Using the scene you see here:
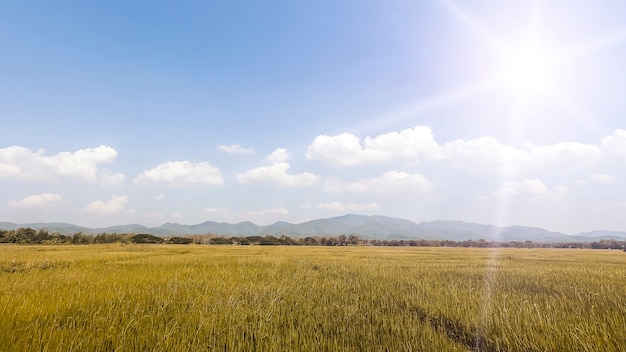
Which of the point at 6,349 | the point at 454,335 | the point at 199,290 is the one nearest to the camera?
the point at 6,349

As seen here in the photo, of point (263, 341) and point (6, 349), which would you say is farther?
point (263, 341)

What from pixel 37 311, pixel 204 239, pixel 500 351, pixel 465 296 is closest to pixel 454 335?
pixel 500 351

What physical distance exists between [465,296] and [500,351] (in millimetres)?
3135

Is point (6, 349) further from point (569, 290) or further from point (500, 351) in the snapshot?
point (569, 290)

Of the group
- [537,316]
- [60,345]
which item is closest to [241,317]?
[60,345]

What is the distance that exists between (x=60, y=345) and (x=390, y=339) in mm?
4190

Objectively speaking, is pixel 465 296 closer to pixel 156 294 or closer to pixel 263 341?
pixel 263 341

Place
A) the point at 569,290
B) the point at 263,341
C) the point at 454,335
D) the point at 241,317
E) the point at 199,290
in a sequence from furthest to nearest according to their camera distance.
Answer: the point at 569,290 → the point at 199,290 → the point at 241,317 → the point at 454,335 → the point at 263,341

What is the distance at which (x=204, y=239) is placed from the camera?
88688 mm

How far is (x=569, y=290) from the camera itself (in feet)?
27.2

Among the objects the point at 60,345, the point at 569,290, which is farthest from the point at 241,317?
the point at 569,290

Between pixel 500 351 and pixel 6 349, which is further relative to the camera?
pixel 500 351

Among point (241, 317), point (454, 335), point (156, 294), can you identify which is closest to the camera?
point (454, 335)

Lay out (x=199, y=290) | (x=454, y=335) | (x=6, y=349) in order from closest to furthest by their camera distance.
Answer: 1. (x=6, y=349)
2. (x=454, y=335)
3. (x=199, y=290)
